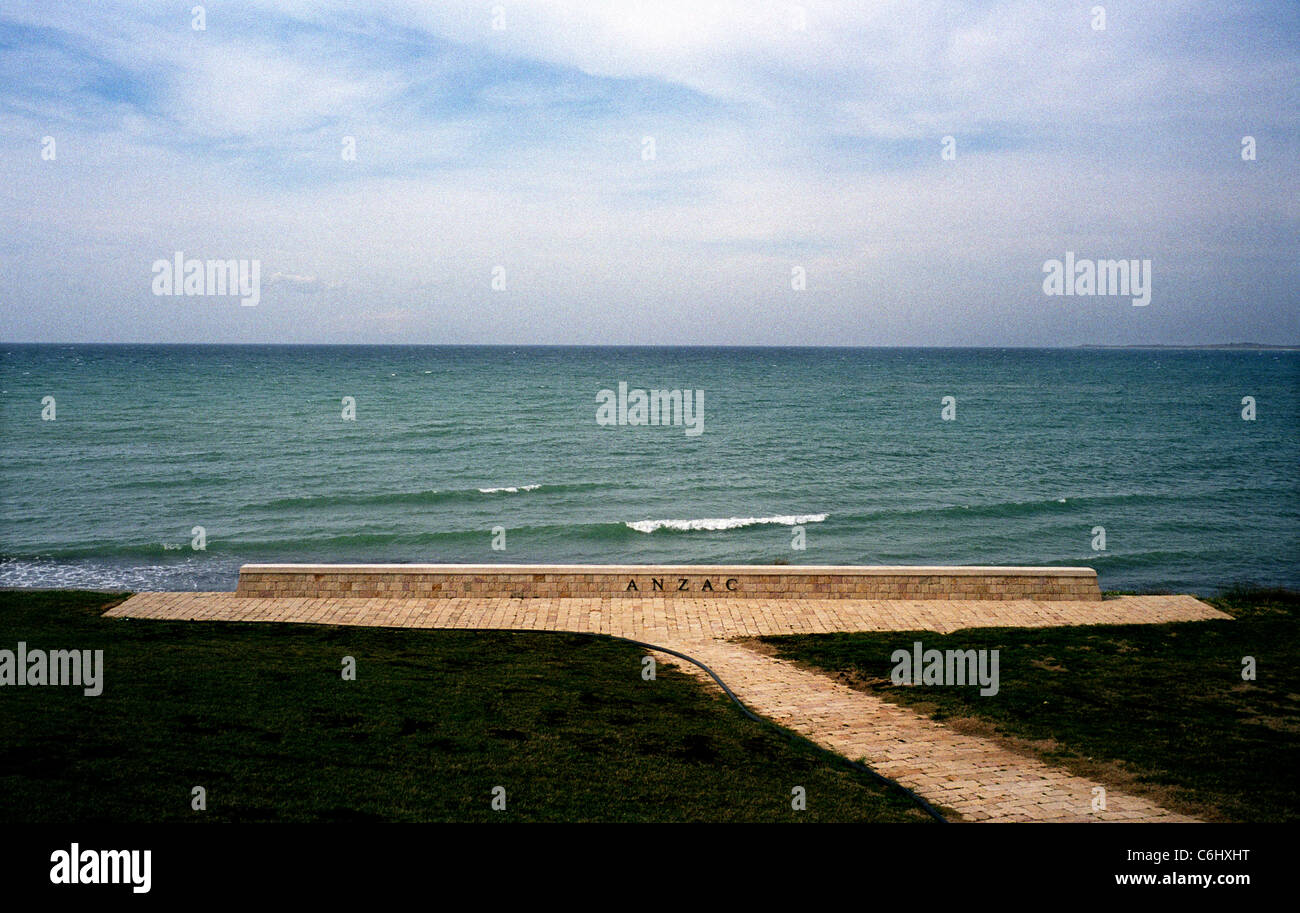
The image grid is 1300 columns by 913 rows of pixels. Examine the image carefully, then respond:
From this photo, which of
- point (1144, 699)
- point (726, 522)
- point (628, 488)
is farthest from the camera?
point (628, 488)

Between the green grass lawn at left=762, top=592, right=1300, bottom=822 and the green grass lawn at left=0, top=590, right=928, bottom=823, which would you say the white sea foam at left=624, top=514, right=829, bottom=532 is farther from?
the green grass lawn at left=0, top=590, right=928, bottom=823

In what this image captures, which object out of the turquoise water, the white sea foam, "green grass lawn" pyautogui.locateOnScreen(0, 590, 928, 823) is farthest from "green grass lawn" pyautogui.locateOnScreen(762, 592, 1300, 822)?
the white sea foam

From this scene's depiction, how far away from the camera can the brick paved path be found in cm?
1155

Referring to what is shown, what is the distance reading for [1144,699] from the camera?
13.5 metres

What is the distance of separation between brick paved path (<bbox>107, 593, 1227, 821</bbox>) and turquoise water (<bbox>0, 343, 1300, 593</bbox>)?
7428mm

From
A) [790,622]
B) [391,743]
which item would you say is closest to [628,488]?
[790,622]

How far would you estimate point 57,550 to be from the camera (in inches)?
1127

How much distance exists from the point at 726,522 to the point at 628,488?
23.6 ft

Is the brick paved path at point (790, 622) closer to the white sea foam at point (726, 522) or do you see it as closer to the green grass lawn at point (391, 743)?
the green grass lawn at point (391, 743)

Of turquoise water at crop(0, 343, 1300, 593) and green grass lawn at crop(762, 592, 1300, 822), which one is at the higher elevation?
turquoise water at crop(0, 343, 1300, 593)

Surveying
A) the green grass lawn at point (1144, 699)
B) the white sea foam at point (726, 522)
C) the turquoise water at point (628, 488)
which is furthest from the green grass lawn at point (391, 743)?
the white sea foam at point (726, 522)

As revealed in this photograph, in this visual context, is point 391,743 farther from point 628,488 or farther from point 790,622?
point 628,488
